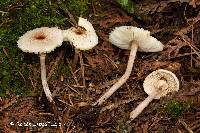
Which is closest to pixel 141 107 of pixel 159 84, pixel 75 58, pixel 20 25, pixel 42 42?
pixel 159 84

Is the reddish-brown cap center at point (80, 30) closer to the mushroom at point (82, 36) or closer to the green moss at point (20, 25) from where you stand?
the mushroom at point (82, 36)

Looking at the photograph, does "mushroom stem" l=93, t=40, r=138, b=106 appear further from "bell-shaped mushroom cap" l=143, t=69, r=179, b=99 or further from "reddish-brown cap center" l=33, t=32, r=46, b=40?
"reddish-brown cap center" l=33, t=32, r=46, b=40

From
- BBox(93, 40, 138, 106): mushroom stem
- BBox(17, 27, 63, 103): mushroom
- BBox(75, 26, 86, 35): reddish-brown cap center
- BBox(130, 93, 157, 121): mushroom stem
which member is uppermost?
BBox(75, 26, 86, 35): reddish-brown cap center

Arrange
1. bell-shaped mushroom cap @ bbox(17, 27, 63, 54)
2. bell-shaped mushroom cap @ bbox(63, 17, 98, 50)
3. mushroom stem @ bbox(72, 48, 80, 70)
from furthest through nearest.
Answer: mushroom stem @ bbox(72, 48, 80, 70) < bell-shaped mushroom cap @ bbox(63, 17, 98, 50) < bell-shaped mushroom cap @ bbox(17, 27, 63, 54)

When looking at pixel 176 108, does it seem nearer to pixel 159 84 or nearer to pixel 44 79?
pixel 159 84

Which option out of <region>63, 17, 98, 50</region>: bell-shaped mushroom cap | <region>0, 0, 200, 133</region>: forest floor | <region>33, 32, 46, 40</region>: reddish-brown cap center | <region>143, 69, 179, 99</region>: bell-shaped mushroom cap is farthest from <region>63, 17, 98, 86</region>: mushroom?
<region>143, 69, 179, 99</region>: bell-shaped mushroom cap

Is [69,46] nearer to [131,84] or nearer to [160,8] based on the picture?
[131,84]
